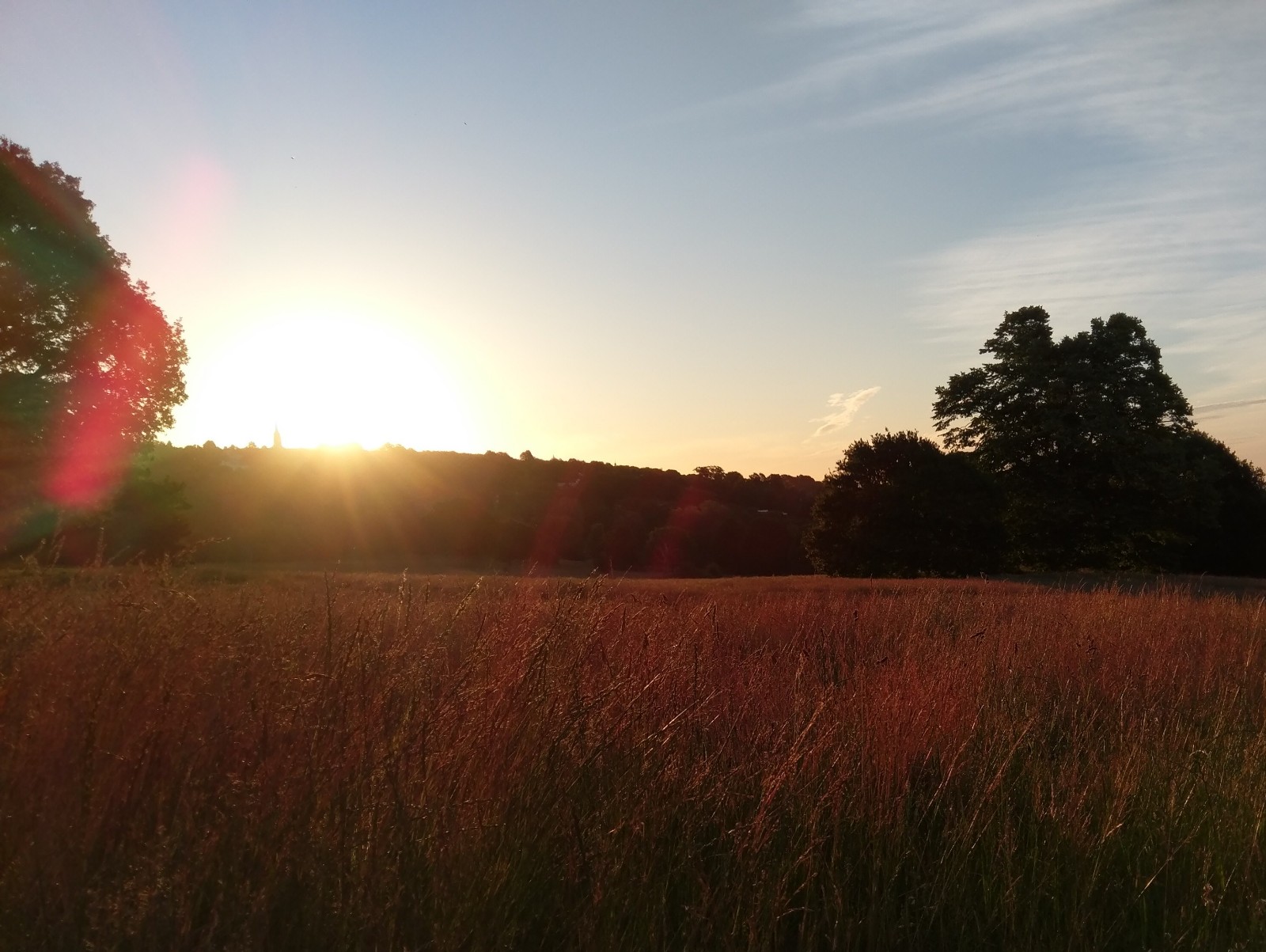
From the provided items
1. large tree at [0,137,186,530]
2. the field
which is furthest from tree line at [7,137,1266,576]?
the field

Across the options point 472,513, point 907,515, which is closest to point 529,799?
point 907,515

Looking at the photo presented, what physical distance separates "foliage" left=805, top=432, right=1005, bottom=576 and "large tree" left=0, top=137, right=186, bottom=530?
1030 inches

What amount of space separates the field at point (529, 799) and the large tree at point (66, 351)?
60.9 feet

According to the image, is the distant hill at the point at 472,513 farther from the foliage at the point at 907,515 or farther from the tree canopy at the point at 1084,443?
the tree canopy at the point at 1084,443

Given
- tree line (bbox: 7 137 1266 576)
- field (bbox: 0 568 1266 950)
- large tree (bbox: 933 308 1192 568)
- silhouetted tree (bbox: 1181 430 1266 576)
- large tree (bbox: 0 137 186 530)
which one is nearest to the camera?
field (bbox: 0 568 1266 950)

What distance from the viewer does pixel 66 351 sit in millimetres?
22344

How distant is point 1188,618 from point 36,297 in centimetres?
2464

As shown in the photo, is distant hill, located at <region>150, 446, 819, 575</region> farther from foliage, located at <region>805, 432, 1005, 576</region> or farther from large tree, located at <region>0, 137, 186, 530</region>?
large tree, located at <region>0, 137, 186, 530</region>

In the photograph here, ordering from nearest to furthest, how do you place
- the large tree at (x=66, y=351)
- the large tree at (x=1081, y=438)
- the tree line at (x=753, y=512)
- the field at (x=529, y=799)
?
the field at (x=529, y=799) < the large tree at (x=66, y=351) < the tree line at (x=753, y=512) < the large tree at (x=1081, y=438)

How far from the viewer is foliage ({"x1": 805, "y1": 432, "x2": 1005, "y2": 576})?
37344mm

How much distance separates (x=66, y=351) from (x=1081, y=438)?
1380 inches

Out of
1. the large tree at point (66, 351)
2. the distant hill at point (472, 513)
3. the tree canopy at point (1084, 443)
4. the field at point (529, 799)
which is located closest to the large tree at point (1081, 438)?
the tree canopy at point (1084, 443)

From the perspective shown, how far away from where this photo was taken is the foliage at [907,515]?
37.3m

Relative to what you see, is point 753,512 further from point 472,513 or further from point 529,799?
point 529,799
